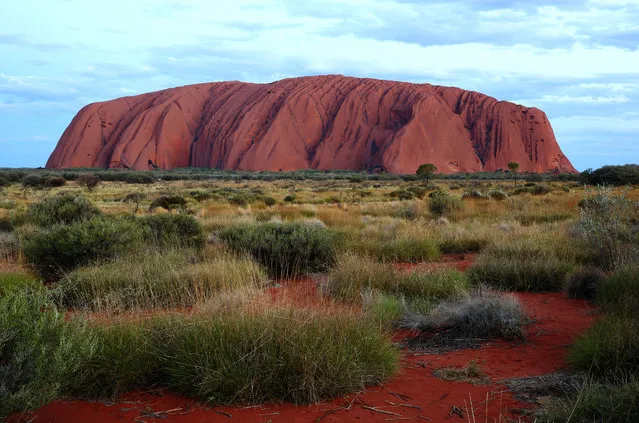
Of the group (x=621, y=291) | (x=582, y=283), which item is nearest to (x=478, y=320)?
(x=621, y=291)

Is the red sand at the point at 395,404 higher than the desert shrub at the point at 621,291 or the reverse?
the reverse

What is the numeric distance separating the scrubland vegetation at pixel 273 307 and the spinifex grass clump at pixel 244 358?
0.05 feet

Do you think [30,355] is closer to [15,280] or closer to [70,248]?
[15,280]

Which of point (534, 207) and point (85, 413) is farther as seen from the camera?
point (534, 207)

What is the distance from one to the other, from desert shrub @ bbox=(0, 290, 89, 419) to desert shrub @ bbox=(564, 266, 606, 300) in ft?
20.6

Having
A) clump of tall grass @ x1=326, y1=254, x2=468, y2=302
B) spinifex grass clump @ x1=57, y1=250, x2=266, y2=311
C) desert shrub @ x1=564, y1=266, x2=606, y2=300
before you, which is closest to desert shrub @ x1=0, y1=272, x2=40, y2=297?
spinifex grass clump @ x1=57, y1=250, x2=266, y2=311

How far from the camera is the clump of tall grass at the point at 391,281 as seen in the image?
7012 millimetres

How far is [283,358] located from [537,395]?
1.89 m

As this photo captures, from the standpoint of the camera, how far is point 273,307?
454 centimetres

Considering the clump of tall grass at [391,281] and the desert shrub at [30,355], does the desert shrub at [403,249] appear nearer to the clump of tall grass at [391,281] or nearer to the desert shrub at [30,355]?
the clump of tall grass at [391,281]

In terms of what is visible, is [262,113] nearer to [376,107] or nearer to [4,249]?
[376,107]

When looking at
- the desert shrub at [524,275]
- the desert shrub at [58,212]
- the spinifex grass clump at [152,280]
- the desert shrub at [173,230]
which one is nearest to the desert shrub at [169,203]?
the desert shrub at [58,212]

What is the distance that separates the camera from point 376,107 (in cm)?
9156

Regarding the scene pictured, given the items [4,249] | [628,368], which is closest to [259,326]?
[628,368]
